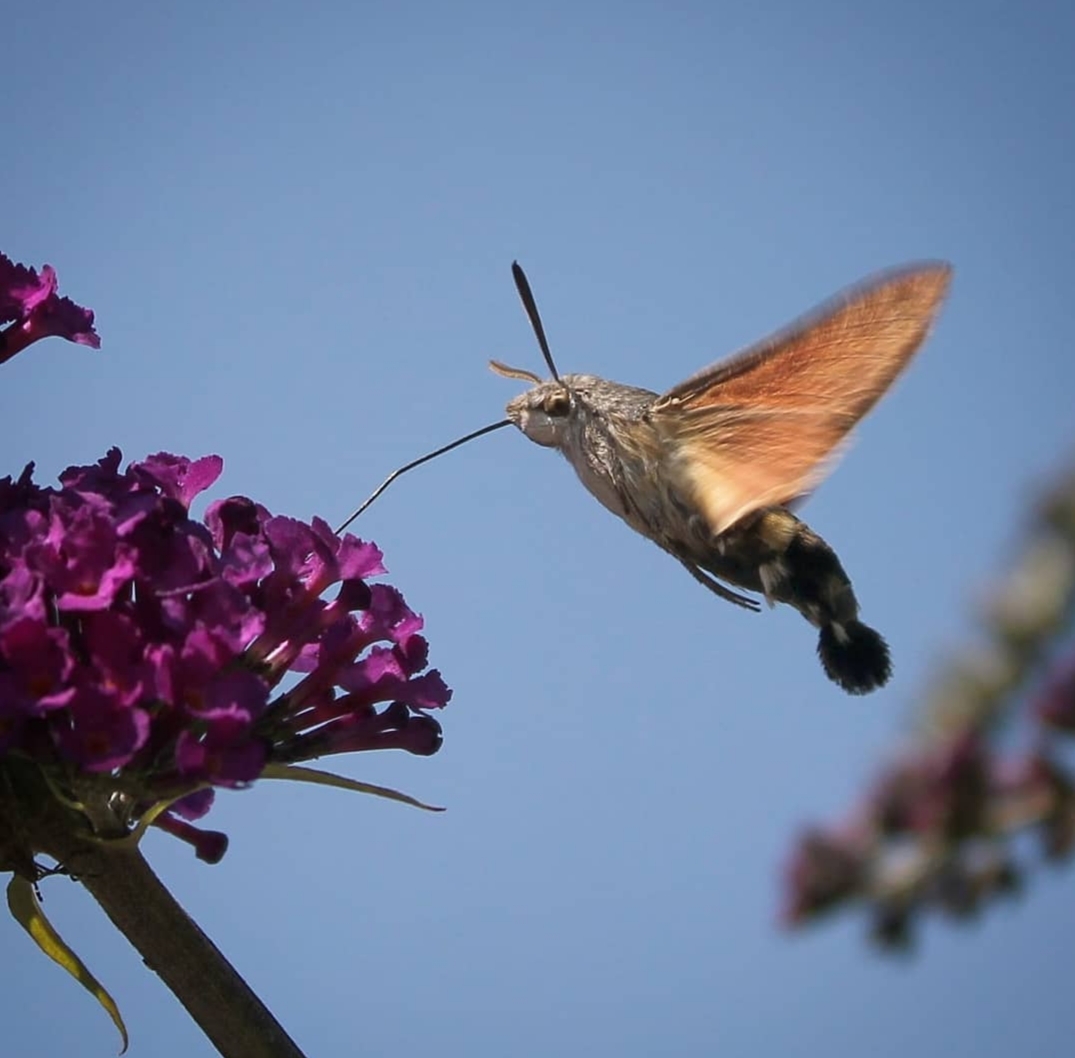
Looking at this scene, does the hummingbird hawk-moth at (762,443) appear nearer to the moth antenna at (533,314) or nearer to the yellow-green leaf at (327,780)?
the moth antenna at (533,314)

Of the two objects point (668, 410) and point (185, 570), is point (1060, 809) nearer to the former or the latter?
point (185, 570)

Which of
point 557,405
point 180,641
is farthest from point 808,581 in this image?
point 180,641

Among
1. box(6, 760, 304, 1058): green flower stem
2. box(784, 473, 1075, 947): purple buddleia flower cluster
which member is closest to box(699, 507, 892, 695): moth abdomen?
box(6, 760, 304, 1058): green flower stem

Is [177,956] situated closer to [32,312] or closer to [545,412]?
[32,312]

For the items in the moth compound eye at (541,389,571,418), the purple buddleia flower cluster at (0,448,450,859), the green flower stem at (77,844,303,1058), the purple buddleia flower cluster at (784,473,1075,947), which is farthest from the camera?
the moth compound eye at (541,389,571,418)

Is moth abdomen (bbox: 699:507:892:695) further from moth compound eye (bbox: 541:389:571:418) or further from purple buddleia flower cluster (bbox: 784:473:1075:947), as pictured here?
purple buddleia flower cluster (bbox: 784:473:1075:947)

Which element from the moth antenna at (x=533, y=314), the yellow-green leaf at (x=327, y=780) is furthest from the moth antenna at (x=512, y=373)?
the yellow-green leaf at (x=327, y=780)
